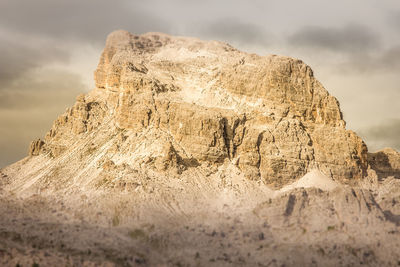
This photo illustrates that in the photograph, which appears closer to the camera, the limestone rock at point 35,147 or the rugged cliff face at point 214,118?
the rugged cliff face at point 214,118

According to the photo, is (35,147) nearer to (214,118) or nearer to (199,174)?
(199,174)

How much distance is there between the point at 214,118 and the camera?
9875 centimetres

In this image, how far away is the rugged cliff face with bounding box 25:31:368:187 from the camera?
97750 mm

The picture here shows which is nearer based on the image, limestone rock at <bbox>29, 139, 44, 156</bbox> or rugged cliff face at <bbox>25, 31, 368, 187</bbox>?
rugged cliff face at <bbox>25, 31, 368, 187</bbox>

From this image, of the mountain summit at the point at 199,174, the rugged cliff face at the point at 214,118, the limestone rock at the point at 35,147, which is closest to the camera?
the mountain summit at the point at 199,174

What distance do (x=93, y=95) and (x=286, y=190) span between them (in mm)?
45522

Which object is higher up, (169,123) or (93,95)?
(93,95)

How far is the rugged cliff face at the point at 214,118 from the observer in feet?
321

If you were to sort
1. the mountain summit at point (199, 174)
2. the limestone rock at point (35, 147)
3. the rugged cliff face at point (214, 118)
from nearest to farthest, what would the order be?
the mountain summit at point (199, 174) < the rugged cliff face at point (214, 118) < the limestone rock at point (35, 147)

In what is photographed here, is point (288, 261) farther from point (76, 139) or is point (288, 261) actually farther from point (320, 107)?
point (76, 139)

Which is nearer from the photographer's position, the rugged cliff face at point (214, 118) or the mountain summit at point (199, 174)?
the mountain summit at point (199, 174)

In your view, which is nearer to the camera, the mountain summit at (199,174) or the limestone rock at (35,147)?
the mountain summit at (199,174)

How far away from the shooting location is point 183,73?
11588 centimetres

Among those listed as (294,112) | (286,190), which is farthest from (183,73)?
(286,190)
